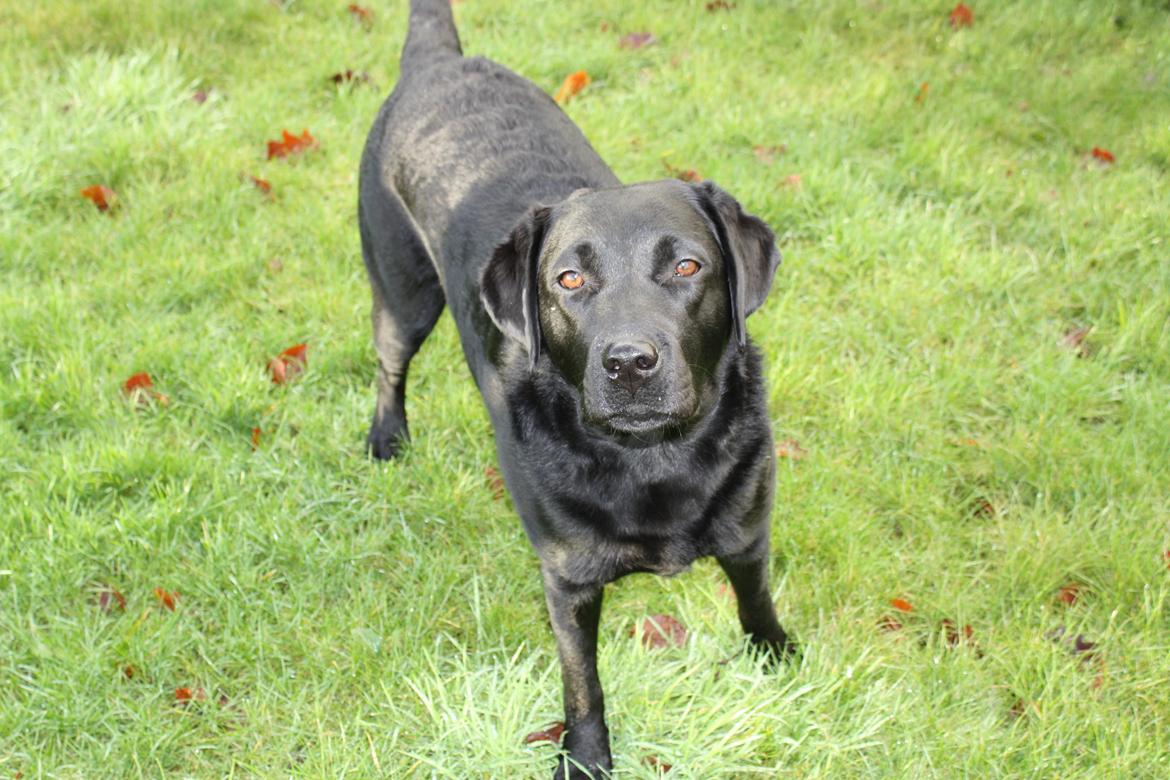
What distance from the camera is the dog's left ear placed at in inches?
112

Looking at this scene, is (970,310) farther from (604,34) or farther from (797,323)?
(604,34)

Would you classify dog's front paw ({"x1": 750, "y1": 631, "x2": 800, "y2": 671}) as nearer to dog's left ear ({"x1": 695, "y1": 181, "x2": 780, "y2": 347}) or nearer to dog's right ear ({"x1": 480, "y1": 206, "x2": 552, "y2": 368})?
dog's left ear ({"x1": 695, "y1": 181, "x2": 780, "y2": 347})

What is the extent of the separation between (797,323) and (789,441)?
0.61 meters

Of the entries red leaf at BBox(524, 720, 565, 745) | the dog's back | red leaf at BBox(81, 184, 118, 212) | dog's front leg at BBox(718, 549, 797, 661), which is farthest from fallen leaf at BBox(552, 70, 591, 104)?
red leaf at BBox(524, 720, 565, 745)

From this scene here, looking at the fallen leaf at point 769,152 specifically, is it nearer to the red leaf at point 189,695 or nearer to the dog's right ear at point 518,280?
the dog's right ear at point 518,280

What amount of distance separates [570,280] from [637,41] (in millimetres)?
4047

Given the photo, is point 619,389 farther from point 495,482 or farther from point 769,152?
point 769,152

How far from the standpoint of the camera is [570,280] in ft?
9.19

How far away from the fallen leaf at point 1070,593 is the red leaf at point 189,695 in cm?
267

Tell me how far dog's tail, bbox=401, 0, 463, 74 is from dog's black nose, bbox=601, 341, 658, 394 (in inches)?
82.9

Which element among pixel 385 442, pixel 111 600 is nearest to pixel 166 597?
pixel 111 600

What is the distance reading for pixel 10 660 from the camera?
11.5 feet

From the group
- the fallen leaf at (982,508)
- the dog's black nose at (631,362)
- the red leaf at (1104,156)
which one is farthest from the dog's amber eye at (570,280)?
the red leaf at (1104,156)

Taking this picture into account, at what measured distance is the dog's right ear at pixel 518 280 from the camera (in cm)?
291
